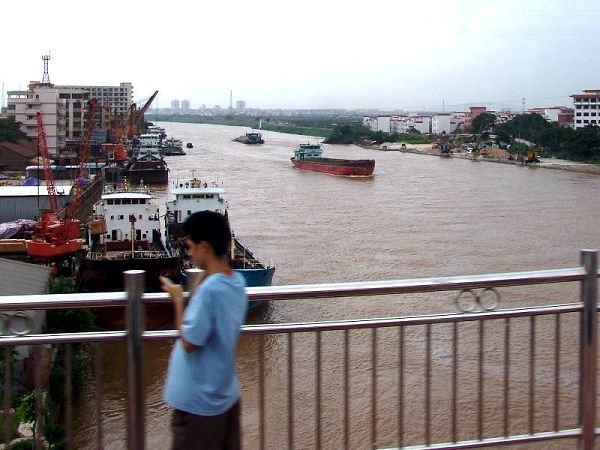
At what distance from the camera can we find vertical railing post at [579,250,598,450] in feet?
5.04

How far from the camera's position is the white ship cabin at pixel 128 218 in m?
9.73

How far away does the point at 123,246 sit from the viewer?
9.50 metres

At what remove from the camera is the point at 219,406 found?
114cm

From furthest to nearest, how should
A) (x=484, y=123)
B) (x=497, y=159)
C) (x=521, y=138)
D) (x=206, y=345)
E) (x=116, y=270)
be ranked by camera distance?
(x=484, y=123), (x=521, y=138), (x=497, y=159), (x=116, y=270), (x=206, y=345)

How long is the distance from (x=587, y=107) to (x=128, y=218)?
96.3ft

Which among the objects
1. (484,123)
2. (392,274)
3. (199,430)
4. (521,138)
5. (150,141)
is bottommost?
(392,274)

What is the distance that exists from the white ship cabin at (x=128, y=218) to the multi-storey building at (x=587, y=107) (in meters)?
28.2

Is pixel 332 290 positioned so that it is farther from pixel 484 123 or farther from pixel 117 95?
pixel 117 95

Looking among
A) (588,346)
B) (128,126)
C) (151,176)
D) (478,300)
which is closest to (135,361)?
(478,300)

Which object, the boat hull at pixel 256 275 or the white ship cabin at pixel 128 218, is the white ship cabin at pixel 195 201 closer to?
the white ship cabin at pixel 128 218

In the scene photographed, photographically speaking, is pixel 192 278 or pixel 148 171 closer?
pixel 192 278

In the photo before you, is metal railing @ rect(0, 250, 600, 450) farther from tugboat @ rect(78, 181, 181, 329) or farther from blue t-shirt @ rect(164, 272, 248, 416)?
tugboat @ rect(78, 181, 181, 329)

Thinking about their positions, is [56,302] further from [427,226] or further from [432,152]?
[432,152]

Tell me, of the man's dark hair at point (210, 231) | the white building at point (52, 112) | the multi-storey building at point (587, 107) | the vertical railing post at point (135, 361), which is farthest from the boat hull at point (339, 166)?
the man's dark hair at point (210, 231)
